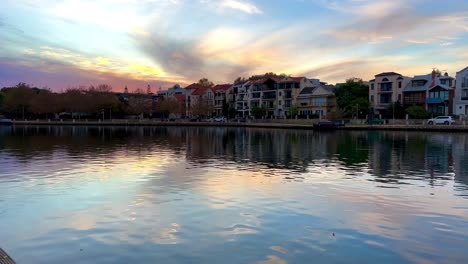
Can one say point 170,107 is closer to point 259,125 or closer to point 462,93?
point 259,125

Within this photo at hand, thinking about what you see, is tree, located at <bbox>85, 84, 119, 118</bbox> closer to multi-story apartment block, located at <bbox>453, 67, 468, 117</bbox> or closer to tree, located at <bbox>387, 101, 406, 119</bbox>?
tree, located at <bbox>387, 101, 406, 119</bbox>

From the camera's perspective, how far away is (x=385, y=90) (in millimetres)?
84062

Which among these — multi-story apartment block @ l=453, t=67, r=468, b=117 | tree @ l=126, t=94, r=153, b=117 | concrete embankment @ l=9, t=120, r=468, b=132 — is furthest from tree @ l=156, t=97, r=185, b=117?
multi-story apartment block @ l=453, t=67, r=468, b=117

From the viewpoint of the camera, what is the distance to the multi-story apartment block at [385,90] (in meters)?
82.6

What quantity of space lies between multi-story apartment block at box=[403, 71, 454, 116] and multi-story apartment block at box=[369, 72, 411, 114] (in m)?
1.28

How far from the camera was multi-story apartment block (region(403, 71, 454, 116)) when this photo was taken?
2985 inches

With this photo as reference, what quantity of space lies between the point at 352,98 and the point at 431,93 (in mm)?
15845

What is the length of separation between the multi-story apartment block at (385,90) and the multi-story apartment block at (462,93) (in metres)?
11.2

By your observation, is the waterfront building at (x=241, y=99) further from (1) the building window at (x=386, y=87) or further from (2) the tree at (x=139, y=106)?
(1) the building window at (x=386, y=87)

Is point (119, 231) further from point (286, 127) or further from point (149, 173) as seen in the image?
point (286, 127)

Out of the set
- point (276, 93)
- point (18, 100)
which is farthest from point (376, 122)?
point (18, 100)

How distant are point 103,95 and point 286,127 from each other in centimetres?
5861

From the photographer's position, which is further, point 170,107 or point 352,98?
point 170,107

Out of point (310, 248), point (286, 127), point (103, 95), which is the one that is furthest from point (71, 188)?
point (103, 95)
